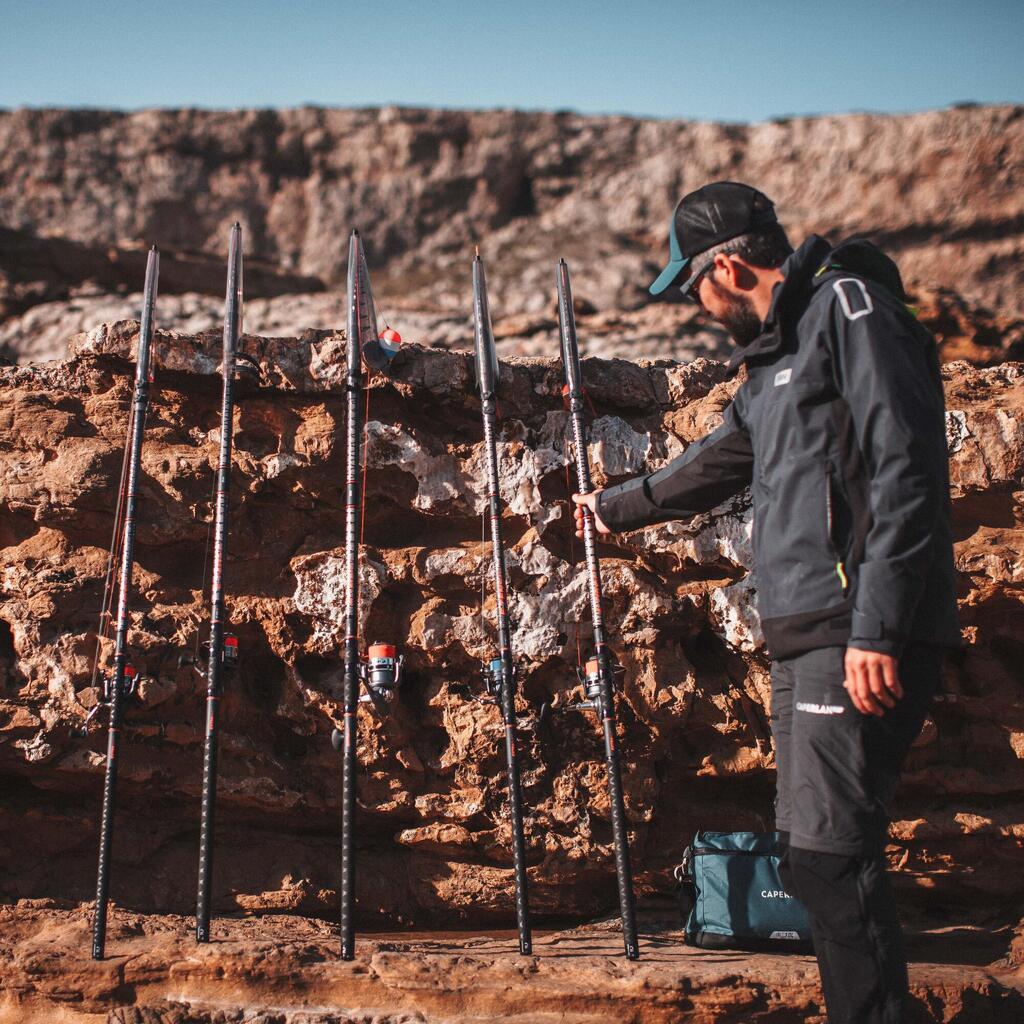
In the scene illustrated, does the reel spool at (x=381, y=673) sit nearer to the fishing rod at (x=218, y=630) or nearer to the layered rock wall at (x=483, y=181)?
the fishing rod at (x=218, y=630)

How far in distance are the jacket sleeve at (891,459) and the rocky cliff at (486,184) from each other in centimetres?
2374

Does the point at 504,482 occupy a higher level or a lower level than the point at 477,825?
higher

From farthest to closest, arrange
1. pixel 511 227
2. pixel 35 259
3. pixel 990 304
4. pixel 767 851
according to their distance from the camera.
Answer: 1. pixel 511 227
2. pixel 990 304
3. pixel 35 259
4. pixel 767 851

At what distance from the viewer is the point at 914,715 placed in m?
2.99

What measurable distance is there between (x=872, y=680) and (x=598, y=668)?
264 centimetres

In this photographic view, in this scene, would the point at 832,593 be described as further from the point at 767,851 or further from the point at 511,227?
the point at 511,227

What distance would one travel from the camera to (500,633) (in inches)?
218

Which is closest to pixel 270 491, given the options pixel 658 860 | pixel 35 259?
pixel 658 860

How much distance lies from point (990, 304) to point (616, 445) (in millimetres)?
25010

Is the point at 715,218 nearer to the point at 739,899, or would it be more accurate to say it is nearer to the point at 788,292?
the point at 788,292

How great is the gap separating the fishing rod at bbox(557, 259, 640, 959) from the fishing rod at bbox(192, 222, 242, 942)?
1.91 metres

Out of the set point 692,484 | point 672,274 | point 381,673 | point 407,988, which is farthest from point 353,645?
point 672,274

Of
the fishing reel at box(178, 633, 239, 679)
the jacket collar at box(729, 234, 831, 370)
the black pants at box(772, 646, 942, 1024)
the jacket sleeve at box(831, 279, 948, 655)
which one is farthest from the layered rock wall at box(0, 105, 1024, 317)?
the black pants at box(772, 646, 942, 1024)

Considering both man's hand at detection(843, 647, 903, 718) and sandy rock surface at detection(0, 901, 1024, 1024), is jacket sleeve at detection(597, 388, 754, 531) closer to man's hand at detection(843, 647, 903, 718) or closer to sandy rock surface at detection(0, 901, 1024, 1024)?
man's hand at detection(843, 647, 903, 718)
